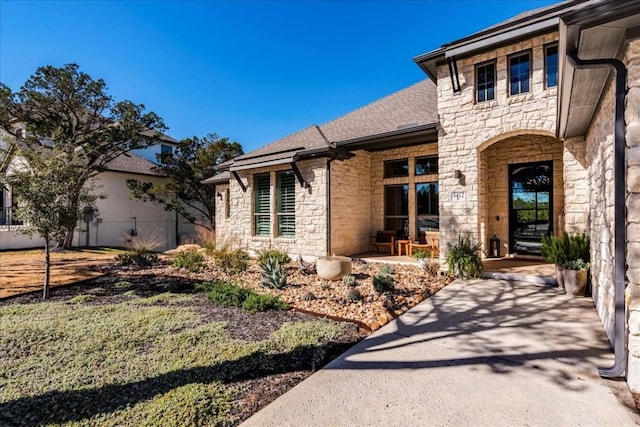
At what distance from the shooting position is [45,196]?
564 cm

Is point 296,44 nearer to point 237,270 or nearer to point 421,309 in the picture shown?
point 237,270

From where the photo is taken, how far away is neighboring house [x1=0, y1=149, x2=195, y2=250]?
15.2 m

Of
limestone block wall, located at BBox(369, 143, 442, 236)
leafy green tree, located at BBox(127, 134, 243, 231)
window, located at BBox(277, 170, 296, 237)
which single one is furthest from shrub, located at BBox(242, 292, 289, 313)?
leafy green tree, located at BBox(127, 134, 243, 231)

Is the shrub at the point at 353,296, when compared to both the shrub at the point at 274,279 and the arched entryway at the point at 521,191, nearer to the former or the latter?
the shrub at the point at 274,279

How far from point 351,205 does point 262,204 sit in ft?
11.9

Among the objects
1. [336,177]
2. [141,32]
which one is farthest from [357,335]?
[141,32]

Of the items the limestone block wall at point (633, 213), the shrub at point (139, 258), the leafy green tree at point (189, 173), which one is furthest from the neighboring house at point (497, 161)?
the leafy green tree at point (189, 173)

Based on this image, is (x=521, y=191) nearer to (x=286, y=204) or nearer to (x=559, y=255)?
(x=559, y=255)

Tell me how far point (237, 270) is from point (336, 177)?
4346mm

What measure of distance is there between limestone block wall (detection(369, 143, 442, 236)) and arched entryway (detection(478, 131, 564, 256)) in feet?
5.90

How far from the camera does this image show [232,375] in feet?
9.74

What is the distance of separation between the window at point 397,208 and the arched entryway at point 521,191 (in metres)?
2.56

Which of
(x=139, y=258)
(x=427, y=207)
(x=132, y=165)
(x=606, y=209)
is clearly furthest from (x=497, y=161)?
(x=132, y=165)

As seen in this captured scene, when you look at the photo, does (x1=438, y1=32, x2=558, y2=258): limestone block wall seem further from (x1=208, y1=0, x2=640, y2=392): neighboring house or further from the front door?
the front door
